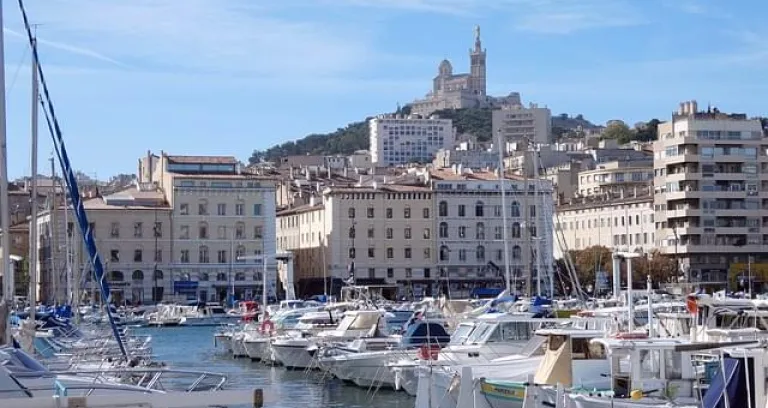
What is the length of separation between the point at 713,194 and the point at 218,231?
3145 centimetres

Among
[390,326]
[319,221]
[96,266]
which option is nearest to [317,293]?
[319,221]

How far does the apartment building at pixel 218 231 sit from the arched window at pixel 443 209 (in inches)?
446

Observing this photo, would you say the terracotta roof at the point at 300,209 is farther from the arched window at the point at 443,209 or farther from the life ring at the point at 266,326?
the life ring at the point at 266,326

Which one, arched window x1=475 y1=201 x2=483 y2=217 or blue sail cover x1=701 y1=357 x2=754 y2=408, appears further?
arched window x1=475 y1=201 x2=483 y2=217

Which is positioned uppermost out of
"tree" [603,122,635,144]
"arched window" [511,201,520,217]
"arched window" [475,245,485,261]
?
"tree" [603,122,635,144]

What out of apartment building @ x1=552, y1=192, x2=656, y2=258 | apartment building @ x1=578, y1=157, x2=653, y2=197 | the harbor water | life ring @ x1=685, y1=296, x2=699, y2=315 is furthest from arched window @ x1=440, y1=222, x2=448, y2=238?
life ring @ x1=685, y1=296, x2=699, y2=315

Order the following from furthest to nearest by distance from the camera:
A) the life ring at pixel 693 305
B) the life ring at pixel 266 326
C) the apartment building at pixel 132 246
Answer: the apartment building at pixel 132 246, the life ring at pixel 266 326, the life ring at pixel 693 305

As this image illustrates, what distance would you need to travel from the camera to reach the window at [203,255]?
10350 cm

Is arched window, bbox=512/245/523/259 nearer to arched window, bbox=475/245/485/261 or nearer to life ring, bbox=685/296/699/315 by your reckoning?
arched window, bbox=475/245/485/261

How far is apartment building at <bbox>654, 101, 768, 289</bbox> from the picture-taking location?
9362cm

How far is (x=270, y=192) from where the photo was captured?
340 feet

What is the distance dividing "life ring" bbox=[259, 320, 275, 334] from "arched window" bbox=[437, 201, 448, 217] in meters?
51.7

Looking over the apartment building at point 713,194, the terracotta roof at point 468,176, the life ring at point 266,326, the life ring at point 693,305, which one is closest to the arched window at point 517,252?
the terracotta roof at point 468,176

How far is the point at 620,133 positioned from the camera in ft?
597
